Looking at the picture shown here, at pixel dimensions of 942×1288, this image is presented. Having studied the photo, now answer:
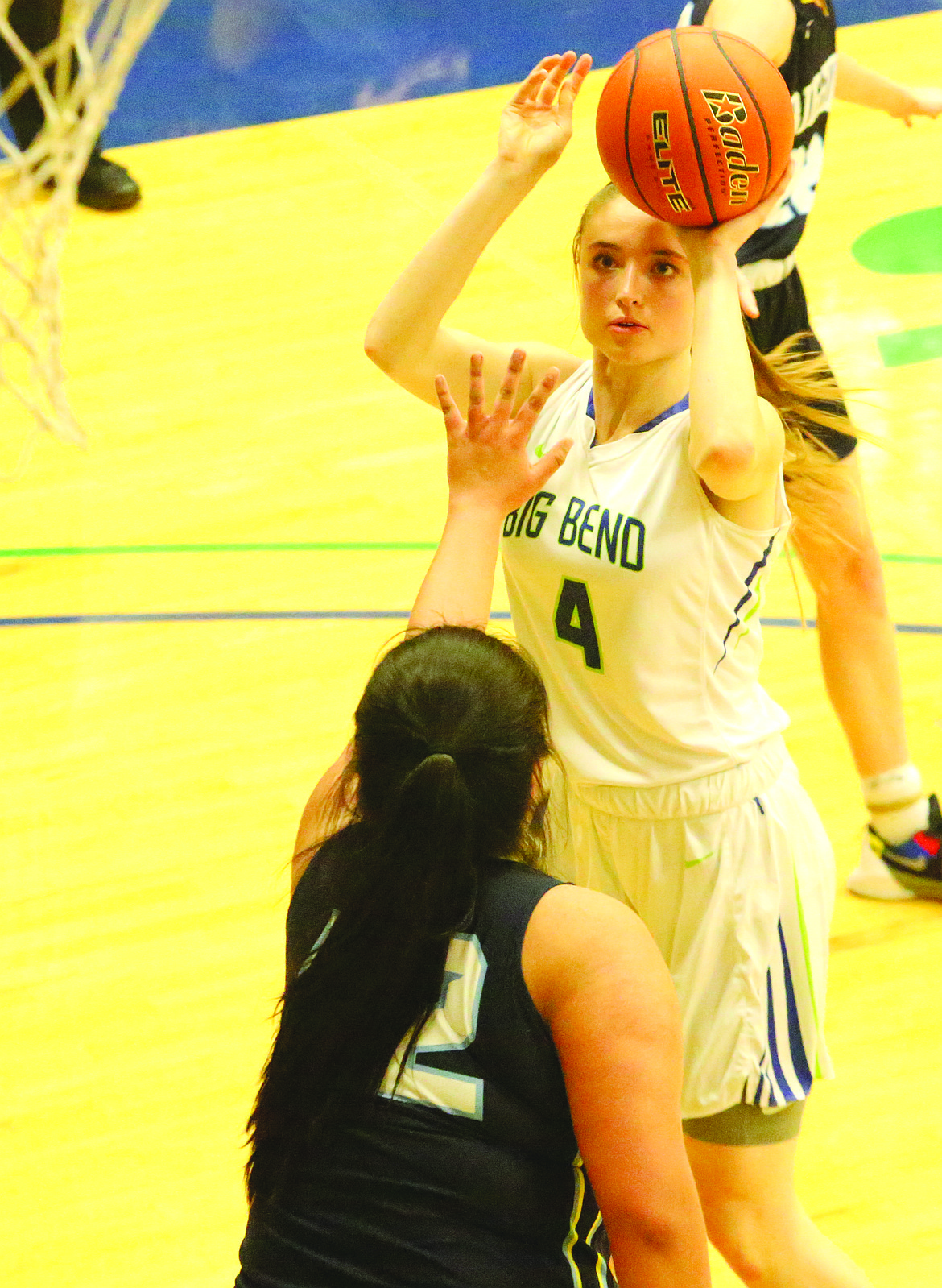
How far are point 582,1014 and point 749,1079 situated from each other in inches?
33.4

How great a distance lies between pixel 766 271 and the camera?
360cm

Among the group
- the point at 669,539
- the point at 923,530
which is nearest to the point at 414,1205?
the point at 669,539

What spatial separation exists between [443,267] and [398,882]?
115 centimetres

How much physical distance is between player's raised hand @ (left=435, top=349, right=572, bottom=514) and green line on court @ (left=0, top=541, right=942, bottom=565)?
113 inches

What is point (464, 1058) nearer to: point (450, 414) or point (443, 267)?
point (450, 414)

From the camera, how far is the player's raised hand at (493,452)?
2293 millimetres

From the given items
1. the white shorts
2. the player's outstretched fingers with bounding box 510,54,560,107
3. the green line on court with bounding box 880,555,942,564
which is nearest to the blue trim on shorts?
the white shorts

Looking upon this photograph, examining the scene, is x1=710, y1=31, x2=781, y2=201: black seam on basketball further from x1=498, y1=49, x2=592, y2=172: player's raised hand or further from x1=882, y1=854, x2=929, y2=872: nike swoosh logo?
x1=882, y1=854, x2=929, y2=872: nike swoosh logo

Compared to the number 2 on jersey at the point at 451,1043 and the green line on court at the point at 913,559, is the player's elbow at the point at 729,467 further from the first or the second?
the green line on court at the point at 913,559

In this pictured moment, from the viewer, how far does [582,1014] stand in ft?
5.66

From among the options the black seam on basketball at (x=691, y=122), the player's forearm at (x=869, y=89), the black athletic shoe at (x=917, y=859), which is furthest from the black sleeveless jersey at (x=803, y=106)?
the black athletic shoe at (x=917, y=859)

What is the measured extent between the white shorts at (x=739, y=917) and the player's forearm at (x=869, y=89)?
2061 mm

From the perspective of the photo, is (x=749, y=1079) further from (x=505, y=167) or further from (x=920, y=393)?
(x=920, y=393)

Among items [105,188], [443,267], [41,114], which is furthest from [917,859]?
[105,188]
